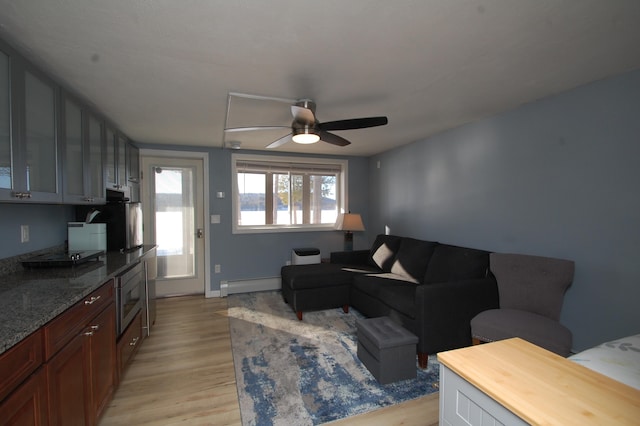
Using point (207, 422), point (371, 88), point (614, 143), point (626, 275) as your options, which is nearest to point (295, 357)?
point (207, 422)

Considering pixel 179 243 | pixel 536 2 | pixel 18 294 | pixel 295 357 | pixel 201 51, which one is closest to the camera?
pixel 536 2

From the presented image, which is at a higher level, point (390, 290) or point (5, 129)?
point (5, 129)

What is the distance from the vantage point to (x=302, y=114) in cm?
209

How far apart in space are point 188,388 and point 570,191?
333cm

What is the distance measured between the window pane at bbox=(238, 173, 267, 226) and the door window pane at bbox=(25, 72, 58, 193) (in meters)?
2.60

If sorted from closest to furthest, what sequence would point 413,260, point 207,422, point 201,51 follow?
1. point 201,51
2. point 207,422
3. point 413,260

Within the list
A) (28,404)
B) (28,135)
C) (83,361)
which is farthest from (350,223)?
(28,404)

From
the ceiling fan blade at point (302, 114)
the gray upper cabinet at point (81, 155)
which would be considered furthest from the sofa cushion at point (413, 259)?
the gray upper cabinet at point (81, 155)

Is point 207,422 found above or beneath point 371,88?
beneath

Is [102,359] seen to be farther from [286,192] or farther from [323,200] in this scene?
[323,200]

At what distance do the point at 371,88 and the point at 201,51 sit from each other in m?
1.21

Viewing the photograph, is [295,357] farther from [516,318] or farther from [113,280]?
[516,318]

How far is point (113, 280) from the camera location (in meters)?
1.89

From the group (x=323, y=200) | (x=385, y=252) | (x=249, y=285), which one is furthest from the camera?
(x=323, y=200)
